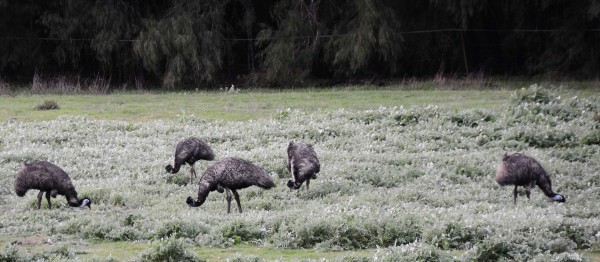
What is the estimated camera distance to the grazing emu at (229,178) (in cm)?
1355

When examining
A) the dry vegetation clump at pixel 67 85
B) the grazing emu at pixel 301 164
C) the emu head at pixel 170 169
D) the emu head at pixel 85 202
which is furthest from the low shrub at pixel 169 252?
the dry vegetation clump at pixel 67 85

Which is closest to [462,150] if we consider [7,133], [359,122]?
[359,122]

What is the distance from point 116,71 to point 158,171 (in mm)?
24296

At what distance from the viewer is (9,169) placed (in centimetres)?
1698

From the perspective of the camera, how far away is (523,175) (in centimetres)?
1415

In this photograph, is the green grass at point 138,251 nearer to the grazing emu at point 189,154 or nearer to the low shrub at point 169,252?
the low shrub at point 169,252

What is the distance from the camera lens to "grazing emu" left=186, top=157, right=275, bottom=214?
13547mm

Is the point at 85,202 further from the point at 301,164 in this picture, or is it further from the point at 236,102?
the point at 236,102

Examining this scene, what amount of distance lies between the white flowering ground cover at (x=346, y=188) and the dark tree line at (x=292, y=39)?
505 inches

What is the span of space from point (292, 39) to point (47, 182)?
2431 cm

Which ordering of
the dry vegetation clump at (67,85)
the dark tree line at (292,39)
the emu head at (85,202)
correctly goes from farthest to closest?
the dark tree line at (292,39) < the dry vegetation clump at (67,85) < the emu head at (85,202)

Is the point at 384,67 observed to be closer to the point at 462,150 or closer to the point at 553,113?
the point at 553,113

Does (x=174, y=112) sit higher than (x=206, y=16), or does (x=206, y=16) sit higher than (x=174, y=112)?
(x=206, y=16)

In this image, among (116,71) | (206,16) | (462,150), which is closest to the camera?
(462,150)
